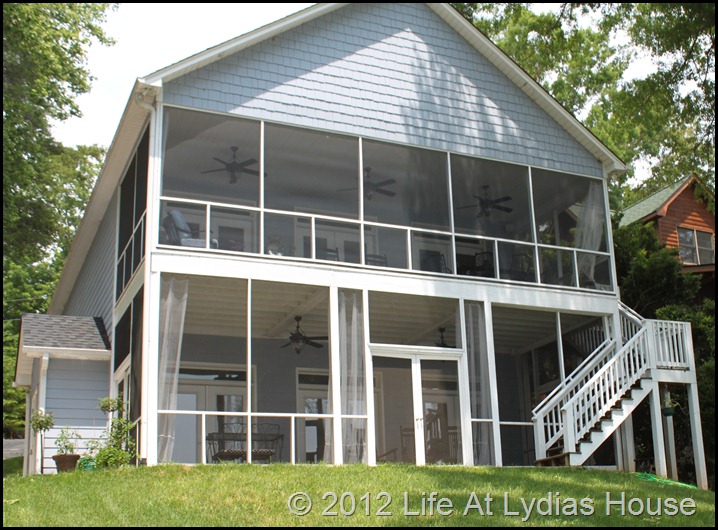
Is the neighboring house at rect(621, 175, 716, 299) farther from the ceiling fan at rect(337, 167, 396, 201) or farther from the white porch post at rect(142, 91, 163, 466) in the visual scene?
the white porch post at rect(142, 91, 163, 466)

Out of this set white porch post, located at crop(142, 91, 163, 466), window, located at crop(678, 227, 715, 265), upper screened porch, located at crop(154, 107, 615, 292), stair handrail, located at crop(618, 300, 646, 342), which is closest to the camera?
white porch post, located at crop(142, 91, 163, 466)

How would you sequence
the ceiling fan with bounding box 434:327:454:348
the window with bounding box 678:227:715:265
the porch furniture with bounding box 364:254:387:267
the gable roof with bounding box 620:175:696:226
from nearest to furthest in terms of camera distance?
1. the porch furniture with bounding box 364:254:387:267
2. the ceiling fan with bounding box 434:327:454:348
3. the gable roof with bounding box 620:175:696:226
4. the window with bounding box 678:227:715:265

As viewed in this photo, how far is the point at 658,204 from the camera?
2605cm

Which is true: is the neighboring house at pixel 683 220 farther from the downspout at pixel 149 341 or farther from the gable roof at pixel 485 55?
the downspout at pixel 149 341

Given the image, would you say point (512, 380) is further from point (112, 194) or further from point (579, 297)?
point (112, 194)

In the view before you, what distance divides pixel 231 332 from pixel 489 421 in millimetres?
5361

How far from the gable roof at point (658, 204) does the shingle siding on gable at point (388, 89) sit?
30.6ft

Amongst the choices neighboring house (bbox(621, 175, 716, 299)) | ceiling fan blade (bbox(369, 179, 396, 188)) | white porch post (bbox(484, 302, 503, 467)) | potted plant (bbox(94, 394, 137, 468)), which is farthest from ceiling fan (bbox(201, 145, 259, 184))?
neighboring house (bbox(621, 175, 716, 299))

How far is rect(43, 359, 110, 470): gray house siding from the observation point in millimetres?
15883

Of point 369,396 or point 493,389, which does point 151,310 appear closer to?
point 369,396

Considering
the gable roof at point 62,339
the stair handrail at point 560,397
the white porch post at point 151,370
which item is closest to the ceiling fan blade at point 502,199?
the stair handrail at point 560,397

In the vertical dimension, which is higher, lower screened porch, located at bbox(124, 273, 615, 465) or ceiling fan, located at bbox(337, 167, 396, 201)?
ceiling fan, located at bbox(337, 167, 396, 201)

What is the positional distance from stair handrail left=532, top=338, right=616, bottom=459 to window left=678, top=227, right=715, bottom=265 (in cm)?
1142

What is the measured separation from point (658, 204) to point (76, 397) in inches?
698
